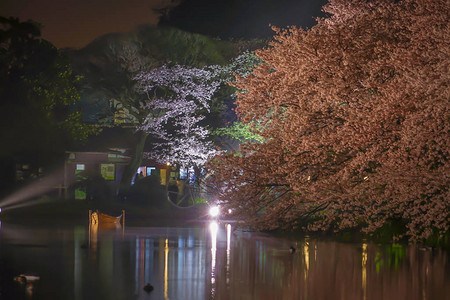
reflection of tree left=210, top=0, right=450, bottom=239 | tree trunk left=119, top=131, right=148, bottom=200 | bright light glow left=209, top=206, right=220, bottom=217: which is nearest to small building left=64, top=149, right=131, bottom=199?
tree trunk left=119, top=131, right=148, bottom=200

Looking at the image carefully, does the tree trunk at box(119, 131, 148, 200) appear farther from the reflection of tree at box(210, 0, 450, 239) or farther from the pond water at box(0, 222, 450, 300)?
the reflection of tree at box(210, 0, 450, 239)

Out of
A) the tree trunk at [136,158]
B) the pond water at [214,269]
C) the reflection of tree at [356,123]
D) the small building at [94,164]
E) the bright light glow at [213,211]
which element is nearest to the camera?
the pond water at [214,269]

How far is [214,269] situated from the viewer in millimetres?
16469

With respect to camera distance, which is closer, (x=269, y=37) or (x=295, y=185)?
(x=295, y=185)

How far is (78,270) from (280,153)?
36.0 ft

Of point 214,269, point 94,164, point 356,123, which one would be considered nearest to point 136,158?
point 94,164

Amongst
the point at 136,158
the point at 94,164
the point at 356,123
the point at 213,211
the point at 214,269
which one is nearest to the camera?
the point at 214,269

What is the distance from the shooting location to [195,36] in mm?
50500

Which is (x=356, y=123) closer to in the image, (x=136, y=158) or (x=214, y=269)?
(x=214, y=269)

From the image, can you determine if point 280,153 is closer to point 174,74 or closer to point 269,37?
point 174,74

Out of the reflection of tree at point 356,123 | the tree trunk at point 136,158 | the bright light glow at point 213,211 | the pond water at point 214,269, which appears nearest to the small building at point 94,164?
the tree trunk at point 136,158

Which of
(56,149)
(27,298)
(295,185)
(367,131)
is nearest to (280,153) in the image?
(295,185)

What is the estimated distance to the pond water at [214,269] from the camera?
1276cm

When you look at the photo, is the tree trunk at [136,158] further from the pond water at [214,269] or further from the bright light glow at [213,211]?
the pond water at [214,269]
